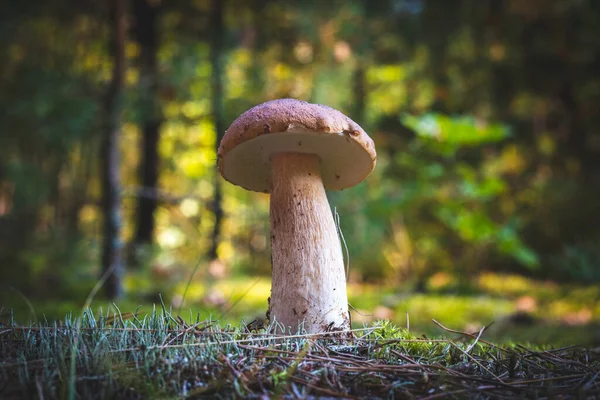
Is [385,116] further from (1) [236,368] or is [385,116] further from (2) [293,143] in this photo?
(1) [236,368]

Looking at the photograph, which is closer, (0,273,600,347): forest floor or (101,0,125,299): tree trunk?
(0,273,600,347): forest floor

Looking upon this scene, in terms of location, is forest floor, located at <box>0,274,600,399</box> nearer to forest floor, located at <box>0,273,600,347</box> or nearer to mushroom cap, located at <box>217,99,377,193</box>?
mushroom cap, located at <box>217,99,377,193</box>

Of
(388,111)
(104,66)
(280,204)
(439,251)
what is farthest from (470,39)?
(280,204)

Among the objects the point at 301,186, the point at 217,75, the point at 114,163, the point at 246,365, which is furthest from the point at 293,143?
the point at 217,75

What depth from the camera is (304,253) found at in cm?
175

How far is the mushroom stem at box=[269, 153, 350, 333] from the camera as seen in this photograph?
1.67 meters

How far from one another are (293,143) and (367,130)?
336 cm

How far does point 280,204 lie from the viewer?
184cm

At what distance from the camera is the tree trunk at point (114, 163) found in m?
3.71

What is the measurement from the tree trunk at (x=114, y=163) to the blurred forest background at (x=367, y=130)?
0.06 feet

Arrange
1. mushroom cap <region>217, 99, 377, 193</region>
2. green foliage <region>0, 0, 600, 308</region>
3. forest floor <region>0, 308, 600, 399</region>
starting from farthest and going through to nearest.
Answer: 1. green foliage <region>0, 0, 600, 308</region>
2. mushroom cap <region>217, 99, 377, 193</region>
3. forest floor <region>0, 308, 600, 399</region>

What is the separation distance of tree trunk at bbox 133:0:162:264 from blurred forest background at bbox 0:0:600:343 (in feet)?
0.09

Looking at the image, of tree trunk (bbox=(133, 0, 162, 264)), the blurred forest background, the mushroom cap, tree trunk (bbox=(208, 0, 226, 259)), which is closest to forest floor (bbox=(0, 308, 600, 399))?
the mushroom cap

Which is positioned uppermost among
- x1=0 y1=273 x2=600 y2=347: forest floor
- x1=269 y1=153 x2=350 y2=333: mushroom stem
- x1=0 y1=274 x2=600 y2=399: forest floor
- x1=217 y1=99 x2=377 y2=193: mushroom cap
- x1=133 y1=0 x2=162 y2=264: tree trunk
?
x1=133 y1=0 x2=162 y2=264: tree trunk
